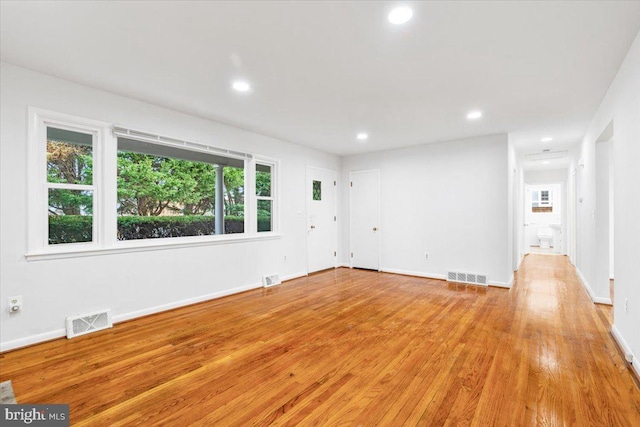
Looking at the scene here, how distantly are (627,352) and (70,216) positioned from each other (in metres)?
5.44

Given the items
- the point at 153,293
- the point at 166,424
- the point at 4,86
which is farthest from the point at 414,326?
the point at 4,86

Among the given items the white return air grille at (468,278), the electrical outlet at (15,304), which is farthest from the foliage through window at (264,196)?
the white return air grille at (468,278)

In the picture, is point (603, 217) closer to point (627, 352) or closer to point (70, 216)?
point (627, 352)

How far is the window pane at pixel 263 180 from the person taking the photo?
17.2 feet

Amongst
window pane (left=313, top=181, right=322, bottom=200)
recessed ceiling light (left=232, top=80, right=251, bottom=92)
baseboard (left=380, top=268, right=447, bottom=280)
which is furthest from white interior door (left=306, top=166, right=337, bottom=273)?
recessed ceiling light (left=232, top=80, right=251, bottom=92)

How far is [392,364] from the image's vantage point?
2488 millimetres

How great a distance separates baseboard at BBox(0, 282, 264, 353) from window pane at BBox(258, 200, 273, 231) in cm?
100

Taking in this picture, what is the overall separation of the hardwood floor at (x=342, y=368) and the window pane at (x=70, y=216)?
104 cm

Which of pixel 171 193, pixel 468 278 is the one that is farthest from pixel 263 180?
pixel 468 278

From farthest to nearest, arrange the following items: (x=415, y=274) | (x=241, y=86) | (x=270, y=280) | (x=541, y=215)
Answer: (x=541, y=215)
(x=415, y=274)
(x=270, y=280)
(x=241, y=86)

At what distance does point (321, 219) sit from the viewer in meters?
6.55

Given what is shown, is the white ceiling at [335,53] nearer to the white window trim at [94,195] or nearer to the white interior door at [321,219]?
the white window trim at [94,195]

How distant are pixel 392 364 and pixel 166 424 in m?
1.67

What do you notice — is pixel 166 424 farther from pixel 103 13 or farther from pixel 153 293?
pixel 103 13
